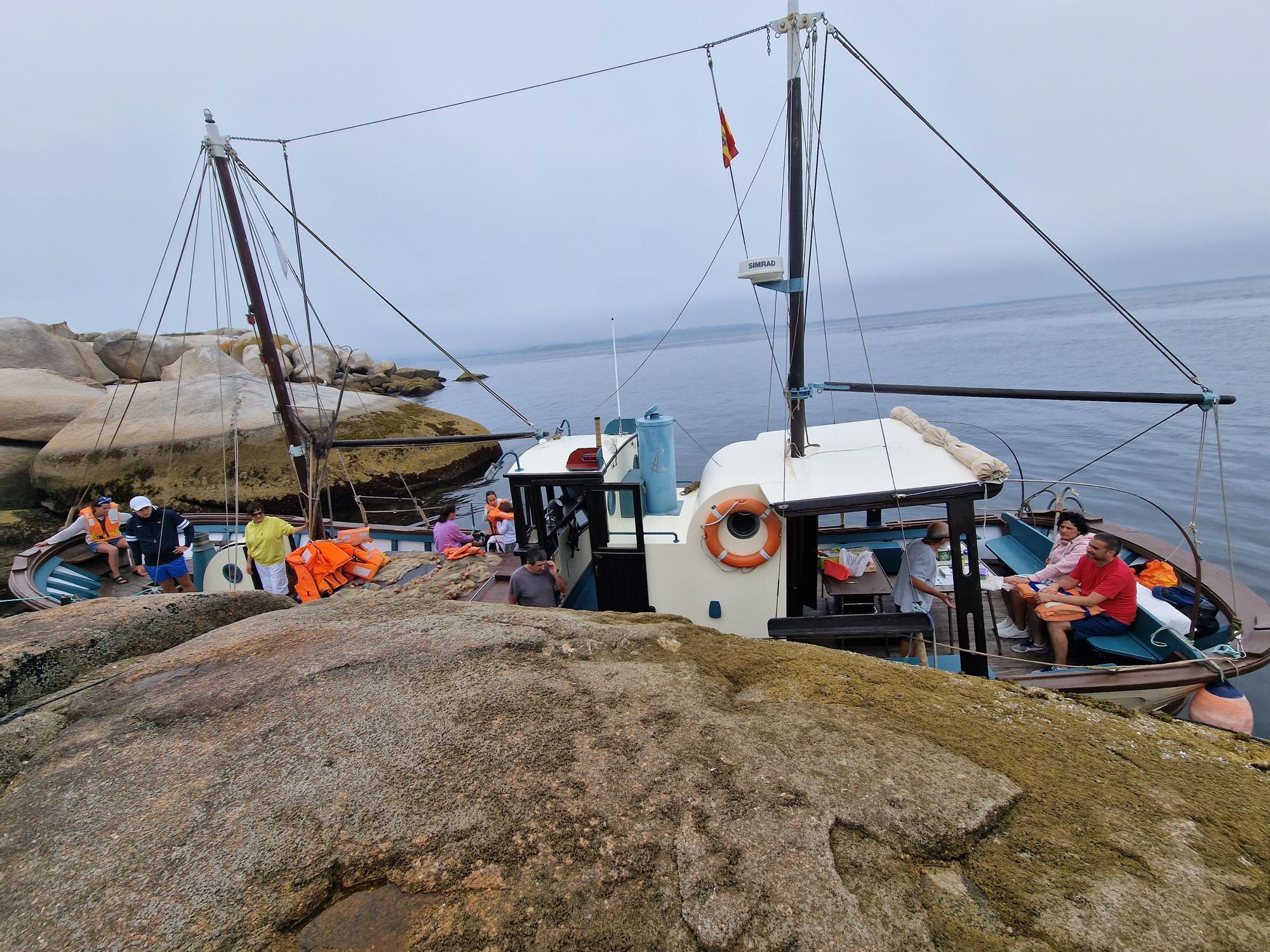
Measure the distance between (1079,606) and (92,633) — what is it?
307 inches

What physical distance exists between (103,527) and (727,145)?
1233cm

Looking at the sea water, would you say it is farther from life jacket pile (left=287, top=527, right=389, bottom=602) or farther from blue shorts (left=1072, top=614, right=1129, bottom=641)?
life jacket pile (left=287, top=527, right=389, bottom=602)

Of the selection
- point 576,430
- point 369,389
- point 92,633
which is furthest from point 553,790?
point 369,389

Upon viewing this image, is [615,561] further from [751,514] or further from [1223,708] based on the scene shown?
[1223,708]

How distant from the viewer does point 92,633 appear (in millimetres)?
3084

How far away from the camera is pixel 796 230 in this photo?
7.19 meters

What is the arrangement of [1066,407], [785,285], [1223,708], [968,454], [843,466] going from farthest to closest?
[1066,407] → [785,285] → [843,466] → [968,454] → [1223,708]

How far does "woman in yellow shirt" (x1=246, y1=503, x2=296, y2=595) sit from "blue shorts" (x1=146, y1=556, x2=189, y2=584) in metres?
2.01

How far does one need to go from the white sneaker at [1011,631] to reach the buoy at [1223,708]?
4.76 feet

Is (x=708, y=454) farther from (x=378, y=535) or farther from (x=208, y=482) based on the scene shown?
(x=208, y=482)

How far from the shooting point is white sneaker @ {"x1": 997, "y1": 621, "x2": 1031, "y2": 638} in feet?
21.1

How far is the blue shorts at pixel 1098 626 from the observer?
5.67 m

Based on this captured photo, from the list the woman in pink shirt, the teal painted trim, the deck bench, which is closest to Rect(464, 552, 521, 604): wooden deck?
the woman in pink shirt

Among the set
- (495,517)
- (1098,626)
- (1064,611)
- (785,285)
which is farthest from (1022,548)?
(495,517)
